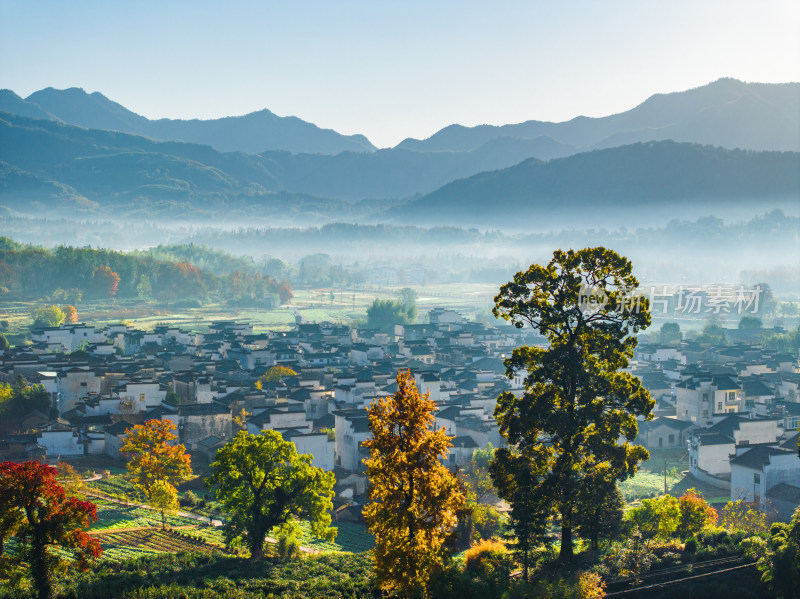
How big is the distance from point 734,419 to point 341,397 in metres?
20.3

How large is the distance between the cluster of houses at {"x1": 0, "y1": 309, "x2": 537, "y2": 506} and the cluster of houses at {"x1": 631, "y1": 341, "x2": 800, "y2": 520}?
9.54 meters

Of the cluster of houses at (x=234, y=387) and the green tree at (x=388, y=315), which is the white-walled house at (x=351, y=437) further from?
the green tree at (x=388, y=315)

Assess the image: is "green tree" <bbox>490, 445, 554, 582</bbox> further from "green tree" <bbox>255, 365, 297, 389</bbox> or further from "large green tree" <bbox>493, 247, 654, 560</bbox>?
"green tree" <bbox>255, 365, 297, 389</bbox>

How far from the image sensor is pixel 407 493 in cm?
1727

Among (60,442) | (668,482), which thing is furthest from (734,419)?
(60,442)

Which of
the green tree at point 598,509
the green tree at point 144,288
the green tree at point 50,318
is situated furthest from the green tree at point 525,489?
the green tree at point 144,288

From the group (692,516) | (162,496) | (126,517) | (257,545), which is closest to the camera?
(257,545)

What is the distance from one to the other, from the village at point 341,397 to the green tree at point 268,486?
8862 mm

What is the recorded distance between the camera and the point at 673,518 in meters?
25.0

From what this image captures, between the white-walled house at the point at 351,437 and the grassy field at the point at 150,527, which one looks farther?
the white-walled house at the point at 351,437

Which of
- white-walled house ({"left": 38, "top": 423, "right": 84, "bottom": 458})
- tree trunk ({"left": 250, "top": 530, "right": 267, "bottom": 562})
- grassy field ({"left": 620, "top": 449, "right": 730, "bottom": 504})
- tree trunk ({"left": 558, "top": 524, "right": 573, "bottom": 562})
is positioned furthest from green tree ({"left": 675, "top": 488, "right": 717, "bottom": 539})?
white-walled house ({"left": 38, "top": 423, "right": 84, "bottom": 458})

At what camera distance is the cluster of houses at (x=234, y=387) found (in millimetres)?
40062

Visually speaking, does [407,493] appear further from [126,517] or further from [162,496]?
[126,517]

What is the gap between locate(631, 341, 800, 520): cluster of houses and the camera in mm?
33062
